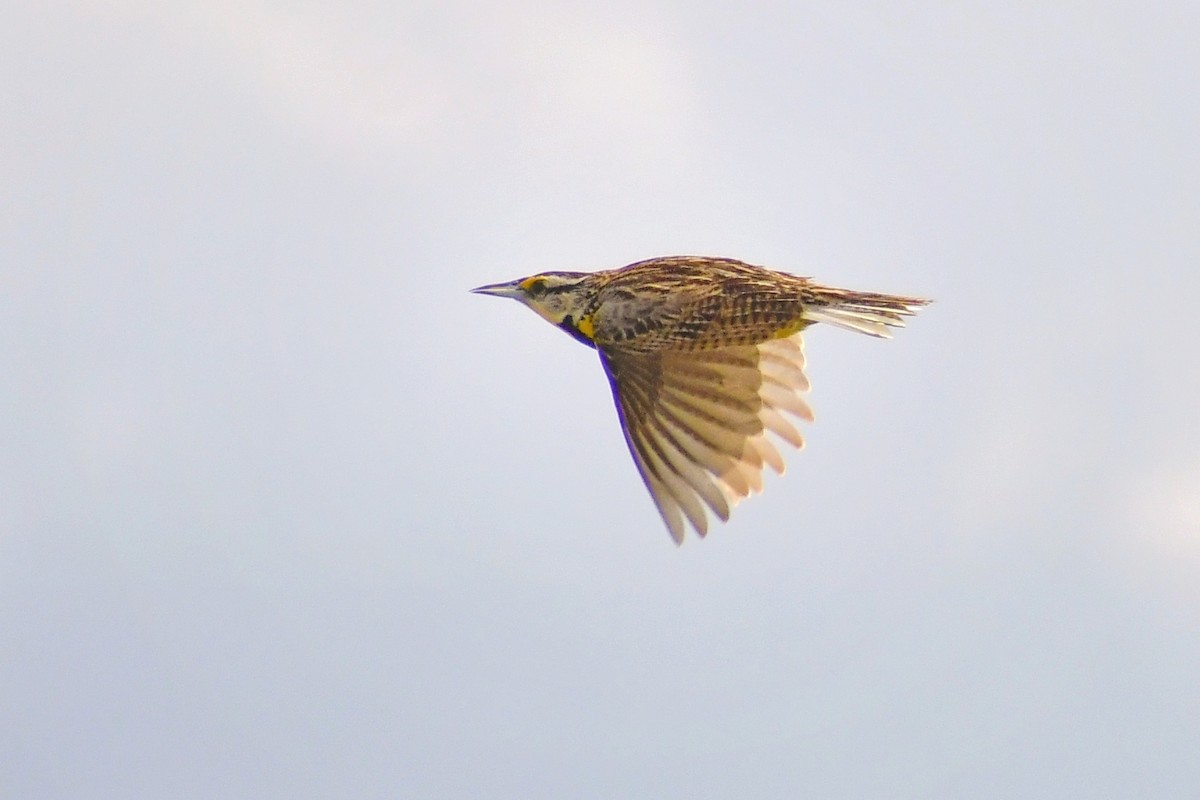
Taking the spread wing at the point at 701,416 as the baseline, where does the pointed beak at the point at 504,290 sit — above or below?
above

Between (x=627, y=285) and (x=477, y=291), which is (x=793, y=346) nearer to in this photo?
(x=627, y=285)

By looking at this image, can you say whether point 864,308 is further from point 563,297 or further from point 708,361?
point 563,297

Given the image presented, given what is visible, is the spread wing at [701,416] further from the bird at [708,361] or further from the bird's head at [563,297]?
the bird's head at [563,297]

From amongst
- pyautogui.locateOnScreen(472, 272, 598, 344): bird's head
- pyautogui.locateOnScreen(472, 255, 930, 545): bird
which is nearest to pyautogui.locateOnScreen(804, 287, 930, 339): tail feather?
pyautogui.locateOnScreen(472, 255, 930, 545): bird

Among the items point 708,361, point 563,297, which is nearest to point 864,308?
point 708,361

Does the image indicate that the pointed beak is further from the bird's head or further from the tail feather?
the tail feather

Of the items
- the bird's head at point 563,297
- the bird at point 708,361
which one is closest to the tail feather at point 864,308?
the bird at point 708,361
